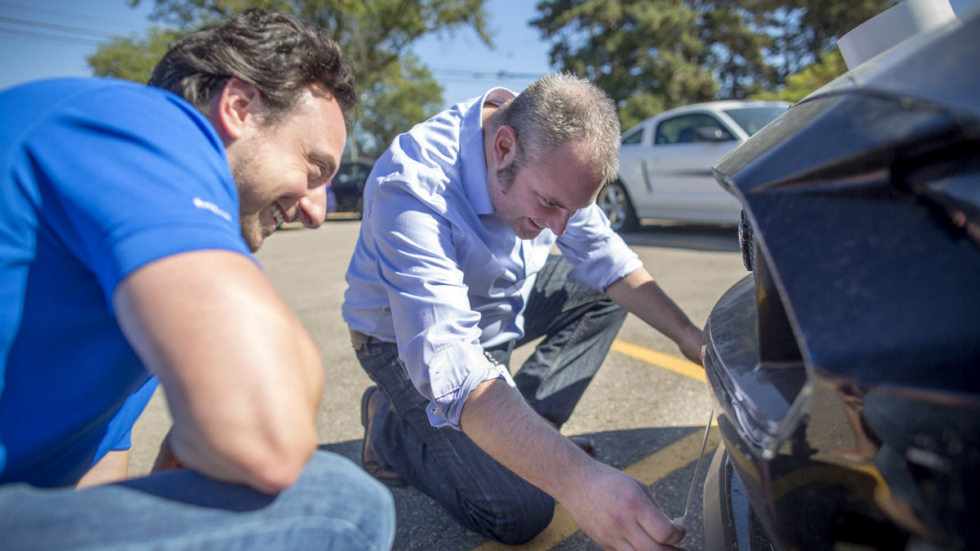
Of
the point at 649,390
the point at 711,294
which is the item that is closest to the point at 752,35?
the point at 711,294

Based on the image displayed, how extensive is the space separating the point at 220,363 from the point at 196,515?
0.22 metres

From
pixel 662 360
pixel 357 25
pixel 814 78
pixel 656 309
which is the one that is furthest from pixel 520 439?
pixel 357 25

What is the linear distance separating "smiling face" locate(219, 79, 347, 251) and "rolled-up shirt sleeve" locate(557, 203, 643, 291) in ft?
3.47

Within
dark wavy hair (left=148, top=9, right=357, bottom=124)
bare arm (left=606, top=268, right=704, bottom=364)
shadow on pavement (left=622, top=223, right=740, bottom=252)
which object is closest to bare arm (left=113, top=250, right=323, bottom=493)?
dark wavy hair (left=148, top=9, right=357, bottom=124)

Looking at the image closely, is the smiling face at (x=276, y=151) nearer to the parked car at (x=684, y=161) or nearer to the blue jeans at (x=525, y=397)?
the blue jeans at (x=525, y=397)

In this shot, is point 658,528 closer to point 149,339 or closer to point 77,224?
point 149,339

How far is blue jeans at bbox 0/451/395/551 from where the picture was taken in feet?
2.35

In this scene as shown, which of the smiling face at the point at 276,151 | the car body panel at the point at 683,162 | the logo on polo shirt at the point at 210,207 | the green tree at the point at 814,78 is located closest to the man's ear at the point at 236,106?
the smiling face at the point at 276,151

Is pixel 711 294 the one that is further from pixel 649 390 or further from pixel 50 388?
pixel 50 388

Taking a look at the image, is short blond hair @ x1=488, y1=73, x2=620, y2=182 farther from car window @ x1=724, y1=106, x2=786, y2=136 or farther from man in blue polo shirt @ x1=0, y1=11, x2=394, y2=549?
car window @ x1=724, y1=106, x2=786, y2=136

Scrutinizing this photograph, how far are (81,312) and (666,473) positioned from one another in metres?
1.67

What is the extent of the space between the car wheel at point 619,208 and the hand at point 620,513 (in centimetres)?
628

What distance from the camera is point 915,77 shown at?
2.31 feet

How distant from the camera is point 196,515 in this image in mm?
781
